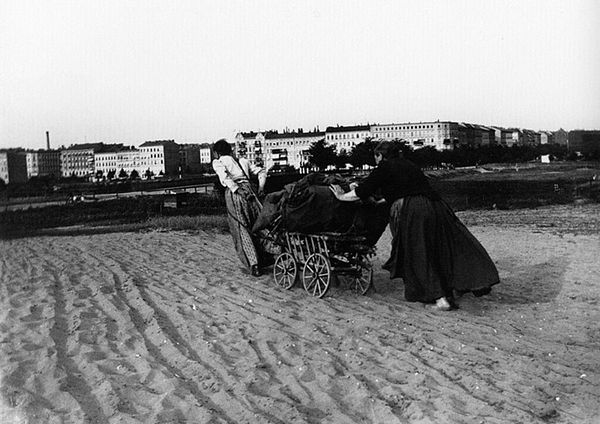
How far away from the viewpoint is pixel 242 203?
9.20 m

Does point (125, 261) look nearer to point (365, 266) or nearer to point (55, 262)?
point (55, 262)

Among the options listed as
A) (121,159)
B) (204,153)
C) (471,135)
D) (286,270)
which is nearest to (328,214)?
(286,270)

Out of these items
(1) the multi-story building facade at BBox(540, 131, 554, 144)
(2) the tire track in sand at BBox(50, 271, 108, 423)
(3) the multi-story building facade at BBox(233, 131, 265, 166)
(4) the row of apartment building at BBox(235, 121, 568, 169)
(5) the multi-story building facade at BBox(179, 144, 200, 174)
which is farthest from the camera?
(1) the multi-story building facade at BBox(540, 131, 554, 144)

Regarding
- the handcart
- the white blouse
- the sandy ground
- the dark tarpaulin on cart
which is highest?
the white blouse

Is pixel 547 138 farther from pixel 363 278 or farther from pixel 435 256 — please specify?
pixel 435 256

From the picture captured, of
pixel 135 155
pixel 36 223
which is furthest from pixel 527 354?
pixel 135 155

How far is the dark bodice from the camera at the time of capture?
7.21 m

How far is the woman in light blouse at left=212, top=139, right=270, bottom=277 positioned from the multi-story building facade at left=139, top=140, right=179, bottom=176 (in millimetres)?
130759

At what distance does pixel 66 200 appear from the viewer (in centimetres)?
3322

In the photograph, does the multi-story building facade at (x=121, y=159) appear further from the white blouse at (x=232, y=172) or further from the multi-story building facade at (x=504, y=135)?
the white blouse at (x=232, y=172)

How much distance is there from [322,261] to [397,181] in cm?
128

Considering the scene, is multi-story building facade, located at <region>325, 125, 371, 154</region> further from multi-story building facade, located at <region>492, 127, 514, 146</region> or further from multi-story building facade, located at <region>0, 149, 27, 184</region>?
multi-story building facade, located at <region>492, 127, 514, 146</region>

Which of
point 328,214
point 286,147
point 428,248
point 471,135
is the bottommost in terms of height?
point 428,248

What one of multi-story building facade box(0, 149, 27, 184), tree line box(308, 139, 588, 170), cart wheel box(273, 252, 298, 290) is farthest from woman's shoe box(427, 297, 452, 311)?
tree line box(308, 139, 588, 170)
